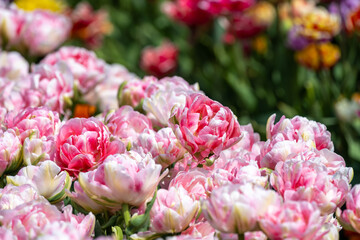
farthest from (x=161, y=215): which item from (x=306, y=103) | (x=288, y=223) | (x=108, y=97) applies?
(x=306, y=103)

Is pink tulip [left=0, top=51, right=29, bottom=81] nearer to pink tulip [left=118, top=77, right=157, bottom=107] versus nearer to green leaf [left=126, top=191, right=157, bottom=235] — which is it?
pink tulip [left=118, top=77, right=157, bottom=107]

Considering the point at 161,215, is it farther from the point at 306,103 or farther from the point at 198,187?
the point at 306,103

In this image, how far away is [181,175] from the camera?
77 cm

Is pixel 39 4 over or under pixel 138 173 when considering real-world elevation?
under

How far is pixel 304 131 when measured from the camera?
822 mm

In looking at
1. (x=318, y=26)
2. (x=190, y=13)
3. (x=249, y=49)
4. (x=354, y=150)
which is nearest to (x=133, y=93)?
(x=354, y=150)

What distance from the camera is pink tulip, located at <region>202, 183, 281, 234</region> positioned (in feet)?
1.98

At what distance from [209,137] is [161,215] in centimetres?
12

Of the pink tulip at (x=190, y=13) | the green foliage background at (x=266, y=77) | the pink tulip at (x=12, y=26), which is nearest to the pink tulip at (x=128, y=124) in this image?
the green foliage background at (x=266, y=77)

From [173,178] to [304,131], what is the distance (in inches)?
7.4

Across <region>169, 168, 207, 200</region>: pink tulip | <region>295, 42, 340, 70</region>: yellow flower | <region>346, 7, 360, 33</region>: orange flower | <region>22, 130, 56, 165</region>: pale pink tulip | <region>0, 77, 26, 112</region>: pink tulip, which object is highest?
Result: <region>169, 168, 207, 200</region>: pink tulip

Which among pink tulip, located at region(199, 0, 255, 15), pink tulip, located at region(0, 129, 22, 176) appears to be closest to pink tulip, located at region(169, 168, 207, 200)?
pink tulip, located at region(0, 129, 22, 176)

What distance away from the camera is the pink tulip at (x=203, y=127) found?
0.77m

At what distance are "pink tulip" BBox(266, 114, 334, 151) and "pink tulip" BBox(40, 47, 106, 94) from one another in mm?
510
